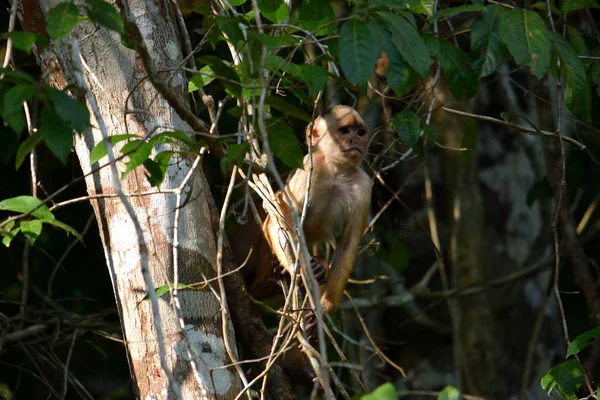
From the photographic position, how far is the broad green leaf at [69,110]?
212 cm

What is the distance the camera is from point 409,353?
320 inches

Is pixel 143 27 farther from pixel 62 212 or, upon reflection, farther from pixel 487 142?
pixel 487 142

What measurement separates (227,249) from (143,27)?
1063 millimetres

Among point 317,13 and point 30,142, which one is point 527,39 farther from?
point 30,142

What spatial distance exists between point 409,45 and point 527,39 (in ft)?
1.86

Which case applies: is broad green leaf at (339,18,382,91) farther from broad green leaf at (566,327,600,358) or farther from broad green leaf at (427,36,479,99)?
broad green leaf at (566,327,600,358)

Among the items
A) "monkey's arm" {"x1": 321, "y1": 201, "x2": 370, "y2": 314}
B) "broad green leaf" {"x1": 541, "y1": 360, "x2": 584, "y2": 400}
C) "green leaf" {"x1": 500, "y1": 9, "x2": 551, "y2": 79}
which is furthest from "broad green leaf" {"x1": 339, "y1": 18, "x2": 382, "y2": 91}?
"monkey's arm" {"x1": 321, "y1": 201, "x2": 370, "y2": 314}

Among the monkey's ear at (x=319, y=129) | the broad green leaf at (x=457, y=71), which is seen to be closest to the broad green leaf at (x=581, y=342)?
the broad green leaf at (x=457, y=71)

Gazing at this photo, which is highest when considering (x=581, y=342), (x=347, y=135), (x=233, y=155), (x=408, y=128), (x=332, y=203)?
(x=233, y=155)

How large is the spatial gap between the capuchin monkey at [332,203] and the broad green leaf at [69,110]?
7.28 feet

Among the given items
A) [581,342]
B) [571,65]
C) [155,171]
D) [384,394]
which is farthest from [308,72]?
[581,342]

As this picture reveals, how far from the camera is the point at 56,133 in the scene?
2164 millimetres

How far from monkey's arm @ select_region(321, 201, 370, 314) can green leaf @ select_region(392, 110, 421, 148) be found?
1.45m

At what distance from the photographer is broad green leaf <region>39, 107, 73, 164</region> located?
2148mm
